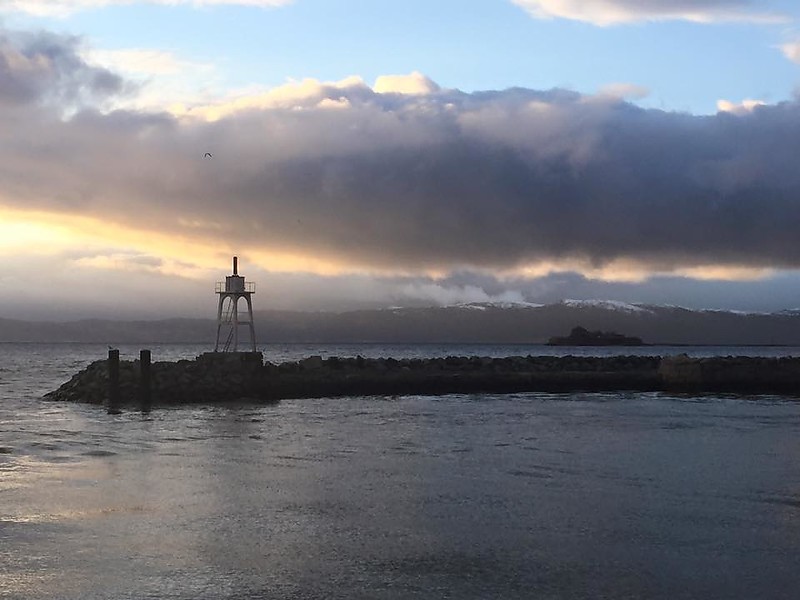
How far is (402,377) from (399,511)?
104 feet

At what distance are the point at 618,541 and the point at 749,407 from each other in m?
25.4

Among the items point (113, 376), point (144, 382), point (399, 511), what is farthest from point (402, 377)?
point (399, 511)

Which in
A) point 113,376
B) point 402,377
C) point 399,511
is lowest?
point 399,511

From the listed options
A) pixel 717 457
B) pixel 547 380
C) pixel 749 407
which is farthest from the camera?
pixel 547 380

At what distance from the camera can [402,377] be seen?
1764 inches

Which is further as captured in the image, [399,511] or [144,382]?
[144,382]

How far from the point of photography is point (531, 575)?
31.4ft

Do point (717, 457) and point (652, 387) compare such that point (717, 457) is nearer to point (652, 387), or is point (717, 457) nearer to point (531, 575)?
point (531, 575)

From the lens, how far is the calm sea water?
9297 mm

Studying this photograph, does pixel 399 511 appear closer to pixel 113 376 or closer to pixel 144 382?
pixel 144 382

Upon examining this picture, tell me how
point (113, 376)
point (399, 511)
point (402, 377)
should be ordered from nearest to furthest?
point (399, 511)
point (113, 376)
point (402, 377)

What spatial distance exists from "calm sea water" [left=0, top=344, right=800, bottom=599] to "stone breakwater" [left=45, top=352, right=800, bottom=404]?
39.4 ft

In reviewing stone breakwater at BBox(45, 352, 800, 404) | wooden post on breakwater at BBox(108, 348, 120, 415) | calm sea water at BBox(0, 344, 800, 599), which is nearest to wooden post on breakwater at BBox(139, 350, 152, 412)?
stone breakwater at BBox(45, 352, 800, 404)

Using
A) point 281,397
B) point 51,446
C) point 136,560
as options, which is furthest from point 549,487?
point 281,397
